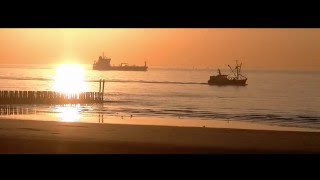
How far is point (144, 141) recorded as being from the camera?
8.51m

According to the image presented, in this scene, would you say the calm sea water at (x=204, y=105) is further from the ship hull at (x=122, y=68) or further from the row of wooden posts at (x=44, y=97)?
the ship hull at (x=122, y=68)

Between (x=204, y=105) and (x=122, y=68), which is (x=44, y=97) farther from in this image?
(x=122, y=68)

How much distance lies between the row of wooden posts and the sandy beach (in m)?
9.31

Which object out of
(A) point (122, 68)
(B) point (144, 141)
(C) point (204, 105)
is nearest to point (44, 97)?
(C) point (204, 105)

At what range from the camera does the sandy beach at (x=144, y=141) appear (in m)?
6.87

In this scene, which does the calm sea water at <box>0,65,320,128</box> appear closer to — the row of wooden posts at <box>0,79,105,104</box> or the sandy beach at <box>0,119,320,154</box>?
the row of wooden posts at <box>0,79,105,104</box>

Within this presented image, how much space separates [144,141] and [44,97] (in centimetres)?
1311

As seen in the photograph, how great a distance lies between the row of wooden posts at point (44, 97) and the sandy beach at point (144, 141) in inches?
367

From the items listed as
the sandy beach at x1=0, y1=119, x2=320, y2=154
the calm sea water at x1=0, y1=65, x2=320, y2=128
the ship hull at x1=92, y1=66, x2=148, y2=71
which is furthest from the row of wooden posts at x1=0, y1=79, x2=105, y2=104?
the ship hull at x1=92, y1=66, x2=148, y2=71

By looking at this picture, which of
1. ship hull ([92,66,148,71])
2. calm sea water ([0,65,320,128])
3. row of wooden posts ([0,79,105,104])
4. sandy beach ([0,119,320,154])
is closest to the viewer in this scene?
sandy beach ([0,119,320,154])

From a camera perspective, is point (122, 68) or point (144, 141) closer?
point (144, 141)

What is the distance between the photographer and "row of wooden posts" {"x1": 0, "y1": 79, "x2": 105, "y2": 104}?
64.6 feet
